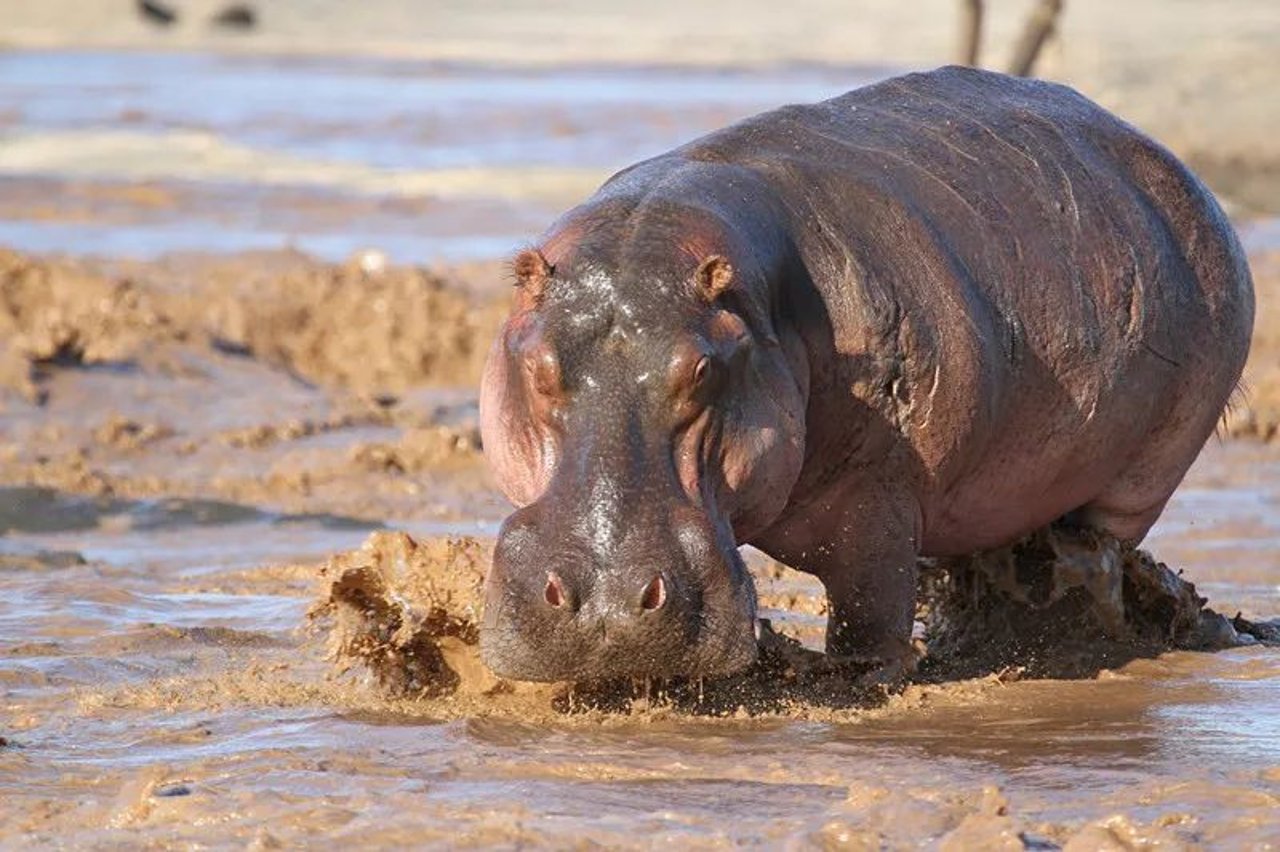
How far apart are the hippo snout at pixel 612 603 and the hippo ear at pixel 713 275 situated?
53 centimetres

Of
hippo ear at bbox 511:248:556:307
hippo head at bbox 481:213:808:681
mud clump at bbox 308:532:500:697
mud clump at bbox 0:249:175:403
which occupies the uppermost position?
mud clump at bbox 0:249:175:403

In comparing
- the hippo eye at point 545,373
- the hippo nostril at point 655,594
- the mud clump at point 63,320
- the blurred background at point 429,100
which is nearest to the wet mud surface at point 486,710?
the hippo nostril at point 655,594

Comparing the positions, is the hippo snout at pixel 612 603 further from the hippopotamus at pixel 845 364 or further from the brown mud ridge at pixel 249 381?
the brown mud ridge at pixel 249 381

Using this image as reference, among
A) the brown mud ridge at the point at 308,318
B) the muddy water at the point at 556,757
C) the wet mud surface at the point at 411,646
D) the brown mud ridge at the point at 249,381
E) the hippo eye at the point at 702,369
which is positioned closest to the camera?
the muddy water at the point at 556,757

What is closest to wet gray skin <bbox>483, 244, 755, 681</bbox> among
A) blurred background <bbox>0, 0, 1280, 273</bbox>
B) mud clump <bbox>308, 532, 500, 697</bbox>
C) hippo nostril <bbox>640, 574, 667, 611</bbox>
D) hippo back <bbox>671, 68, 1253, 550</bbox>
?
hippo nostril <bbox>640, 574, 667, 611</bbox>

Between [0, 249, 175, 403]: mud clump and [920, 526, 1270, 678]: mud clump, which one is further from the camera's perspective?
[0, 249, 175, 403]: mud clump

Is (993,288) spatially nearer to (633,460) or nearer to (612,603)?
(633,460)

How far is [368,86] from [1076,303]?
30679 millimetres

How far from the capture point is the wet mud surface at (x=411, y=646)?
450 cm

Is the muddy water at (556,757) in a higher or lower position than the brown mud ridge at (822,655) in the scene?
lower

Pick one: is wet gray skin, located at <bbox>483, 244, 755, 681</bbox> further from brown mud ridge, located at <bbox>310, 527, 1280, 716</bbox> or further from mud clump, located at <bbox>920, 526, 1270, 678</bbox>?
mud clump, located at <bbox>920, 526, 1270, 678</bbox>

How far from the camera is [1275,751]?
5070 millimetres

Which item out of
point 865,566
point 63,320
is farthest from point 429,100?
point 865,566

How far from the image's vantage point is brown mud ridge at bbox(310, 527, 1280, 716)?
545 centimetres
